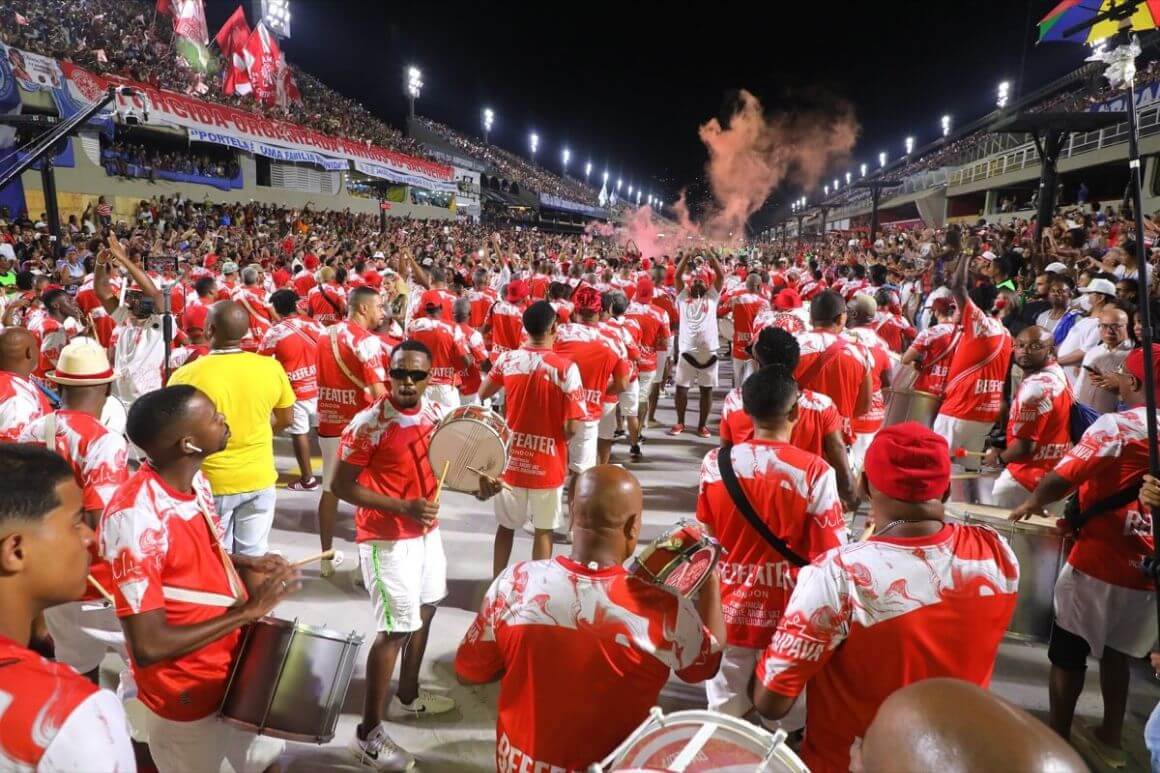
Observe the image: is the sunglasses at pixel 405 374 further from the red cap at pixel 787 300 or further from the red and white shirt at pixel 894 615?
the red cap at pixel 787 300

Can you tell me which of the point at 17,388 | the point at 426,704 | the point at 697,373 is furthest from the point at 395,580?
the point at 697,373

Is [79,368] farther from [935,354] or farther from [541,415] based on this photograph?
[935,354]

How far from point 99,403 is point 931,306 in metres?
8.47

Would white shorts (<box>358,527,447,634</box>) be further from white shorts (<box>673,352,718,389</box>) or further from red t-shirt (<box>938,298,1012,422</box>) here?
white shorts (<box>673,352,718,389</box>)

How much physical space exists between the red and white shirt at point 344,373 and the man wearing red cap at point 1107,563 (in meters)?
4.85

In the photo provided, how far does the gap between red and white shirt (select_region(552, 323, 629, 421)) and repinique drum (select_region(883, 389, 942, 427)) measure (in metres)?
3.16

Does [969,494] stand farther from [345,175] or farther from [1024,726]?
[345,175]

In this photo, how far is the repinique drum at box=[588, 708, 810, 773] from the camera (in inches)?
64.7

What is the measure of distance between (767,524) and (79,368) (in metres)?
3.43

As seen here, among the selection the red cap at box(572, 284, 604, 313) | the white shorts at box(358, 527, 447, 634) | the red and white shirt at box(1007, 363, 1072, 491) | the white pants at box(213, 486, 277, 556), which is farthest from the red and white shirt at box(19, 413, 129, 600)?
the red and white shirt at box(1007, 363, 1072, 491)

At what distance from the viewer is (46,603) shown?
5.23 ft

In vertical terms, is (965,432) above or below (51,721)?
below

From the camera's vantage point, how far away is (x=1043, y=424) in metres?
4.57

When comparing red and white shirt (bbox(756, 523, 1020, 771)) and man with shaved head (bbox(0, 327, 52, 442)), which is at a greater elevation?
man with shaved head (bbox(0, 327, 52, 442))
